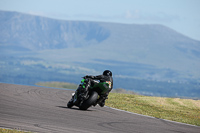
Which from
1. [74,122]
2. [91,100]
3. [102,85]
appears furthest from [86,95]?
[74,122]

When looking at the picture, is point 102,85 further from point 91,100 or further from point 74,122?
point 74,122

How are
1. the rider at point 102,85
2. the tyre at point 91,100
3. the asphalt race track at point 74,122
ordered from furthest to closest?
the rider at point 102,85 < the tyre at point 91,100 < the asphalt race track at point 74,122

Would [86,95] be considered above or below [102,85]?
below

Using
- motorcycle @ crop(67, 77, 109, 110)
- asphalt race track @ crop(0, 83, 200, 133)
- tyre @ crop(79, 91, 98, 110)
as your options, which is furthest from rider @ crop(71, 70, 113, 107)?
asphalt race track @ crop(0, 83, 200, 133)

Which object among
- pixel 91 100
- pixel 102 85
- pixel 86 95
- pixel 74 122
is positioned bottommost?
pixel 74 122

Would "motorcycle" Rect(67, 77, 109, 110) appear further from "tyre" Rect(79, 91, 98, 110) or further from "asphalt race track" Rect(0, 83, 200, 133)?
"asphalt race track" Rect(0, 83, 200, 133)

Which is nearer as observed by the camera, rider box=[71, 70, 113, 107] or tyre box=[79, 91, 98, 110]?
tyre box=[79, 91, 98, 110]

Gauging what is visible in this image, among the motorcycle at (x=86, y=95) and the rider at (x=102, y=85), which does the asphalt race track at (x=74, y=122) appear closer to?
the motorcycle at (x=86, y=95)

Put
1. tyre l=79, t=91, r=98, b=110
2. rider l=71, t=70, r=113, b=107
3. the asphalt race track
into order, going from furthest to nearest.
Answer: rider l=71, t=70, r=113, b=107 < tyre l=79, t=91, r=98, b=110 < the asphalt race track

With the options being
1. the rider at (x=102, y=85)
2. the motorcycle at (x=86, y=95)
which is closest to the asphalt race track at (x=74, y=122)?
the motorcycle at (x=86, y=95)

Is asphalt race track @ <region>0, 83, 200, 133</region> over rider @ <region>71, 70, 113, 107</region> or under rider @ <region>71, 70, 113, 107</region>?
under

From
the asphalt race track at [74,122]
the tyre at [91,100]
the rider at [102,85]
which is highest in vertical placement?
the rider at [102,85]

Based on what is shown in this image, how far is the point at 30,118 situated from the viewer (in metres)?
13.2

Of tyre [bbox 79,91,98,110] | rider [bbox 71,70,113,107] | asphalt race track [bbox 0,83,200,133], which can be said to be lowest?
asphalt race track [bbox 0,83,200,133]
